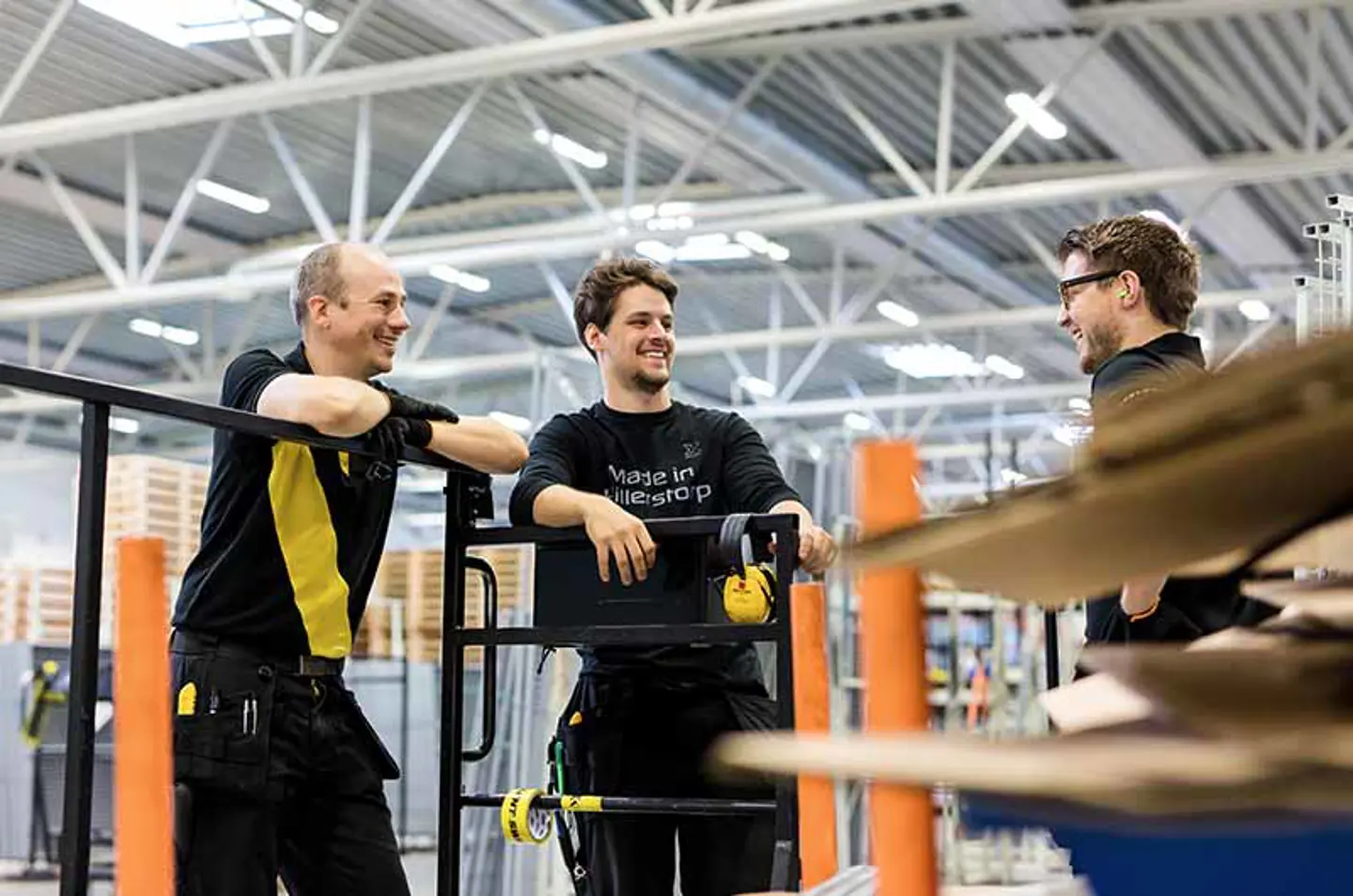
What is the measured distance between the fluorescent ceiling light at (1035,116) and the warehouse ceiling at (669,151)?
30mm

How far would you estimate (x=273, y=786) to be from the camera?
11.2 feet

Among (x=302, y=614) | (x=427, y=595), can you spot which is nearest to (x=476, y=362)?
(x=427, y=595)

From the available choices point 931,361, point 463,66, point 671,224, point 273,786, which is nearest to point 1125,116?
point 671,224

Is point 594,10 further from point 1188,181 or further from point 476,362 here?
point 476,362

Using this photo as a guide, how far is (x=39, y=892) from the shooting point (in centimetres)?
1209

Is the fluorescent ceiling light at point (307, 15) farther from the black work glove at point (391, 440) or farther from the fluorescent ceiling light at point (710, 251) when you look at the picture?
the black work glove at point (391, 440)

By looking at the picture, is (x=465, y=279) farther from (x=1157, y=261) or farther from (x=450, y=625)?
(x=1157, y=261)

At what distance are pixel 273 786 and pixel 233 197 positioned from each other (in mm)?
11000

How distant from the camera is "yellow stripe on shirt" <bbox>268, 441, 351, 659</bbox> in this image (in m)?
3.51

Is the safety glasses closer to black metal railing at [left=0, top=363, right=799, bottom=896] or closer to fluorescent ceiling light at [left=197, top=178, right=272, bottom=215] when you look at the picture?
black metal railing at [left=0, top=363, right=799, bottom=896]

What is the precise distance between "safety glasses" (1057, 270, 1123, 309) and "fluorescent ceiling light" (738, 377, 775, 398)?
12941mm

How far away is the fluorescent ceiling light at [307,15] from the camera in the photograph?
949 centimetres

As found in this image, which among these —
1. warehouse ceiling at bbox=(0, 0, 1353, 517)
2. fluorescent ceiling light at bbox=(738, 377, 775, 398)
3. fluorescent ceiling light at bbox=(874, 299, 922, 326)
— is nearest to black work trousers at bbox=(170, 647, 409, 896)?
warehouse ceiling at bbox=(0, 0, 1353, 517)

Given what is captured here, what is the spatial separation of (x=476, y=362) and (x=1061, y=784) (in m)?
16.0
